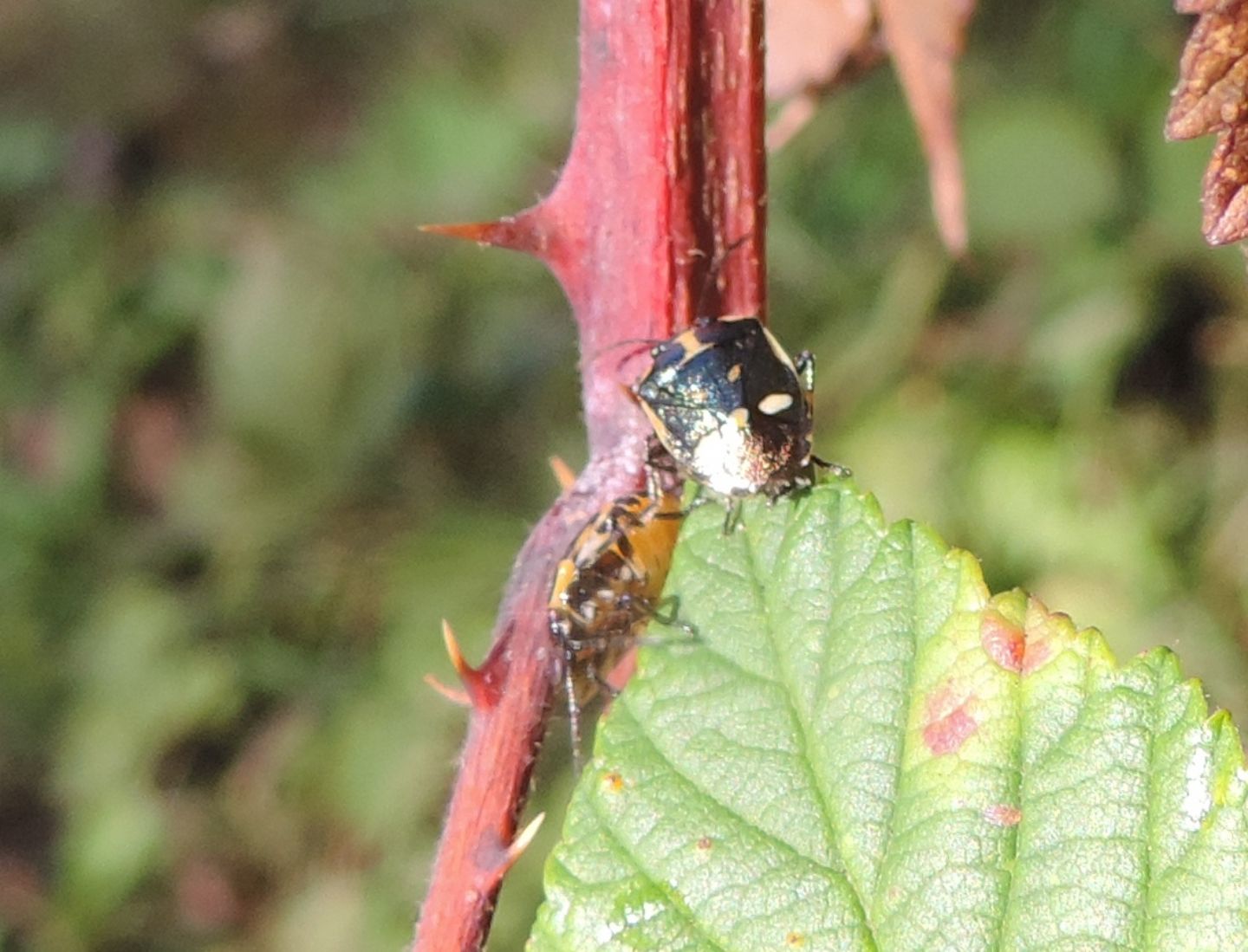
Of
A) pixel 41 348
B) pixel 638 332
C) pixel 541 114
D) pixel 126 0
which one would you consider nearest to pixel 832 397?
pixel 541 114

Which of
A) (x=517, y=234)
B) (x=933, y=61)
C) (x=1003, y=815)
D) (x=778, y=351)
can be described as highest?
(x=933, y=61)

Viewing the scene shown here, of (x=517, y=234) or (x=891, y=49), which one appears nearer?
(x=517, y=234)

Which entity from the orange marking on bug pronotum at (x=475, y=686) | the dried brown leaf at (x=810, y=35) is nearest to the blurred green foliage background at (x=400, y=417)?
the dried brown leaf at (x=810, y=35)

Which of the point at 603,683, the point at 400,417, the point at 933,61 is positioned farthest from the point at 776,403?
the point at 400,417

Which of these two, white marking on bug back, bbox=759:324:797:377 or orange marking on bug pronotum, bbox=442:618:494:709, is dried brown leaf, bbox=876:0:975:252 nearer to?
white marking on bug back, bbox=759:324:797:377

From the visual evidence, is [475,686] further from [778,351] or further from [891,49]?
[891,49]

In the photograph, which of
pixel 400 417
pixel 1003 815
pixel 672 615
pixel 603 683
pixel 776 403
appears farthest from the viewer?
pixel 400 417

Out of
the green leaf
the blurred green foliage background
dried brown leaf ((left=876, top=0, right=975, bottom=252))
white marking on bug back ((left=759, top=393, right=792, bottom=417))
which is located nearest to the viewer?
the green leaf

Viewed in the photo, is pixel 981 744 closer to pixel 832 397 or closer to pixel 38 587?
pixel 832 397

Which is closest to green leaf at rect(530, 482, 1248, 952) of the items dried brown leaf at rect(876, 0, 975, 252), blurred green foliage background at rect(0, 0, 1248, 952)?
dried brown leaf at rect(876, 0, 975, 252)
